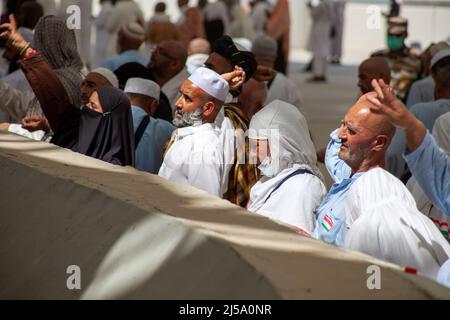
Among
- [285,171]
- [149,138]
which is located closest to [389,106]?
[285,171]

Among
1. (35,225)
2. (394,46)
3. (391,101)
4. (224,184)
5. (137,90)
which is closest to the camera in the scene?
(391,101)

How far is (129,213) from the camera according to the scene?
5.14m

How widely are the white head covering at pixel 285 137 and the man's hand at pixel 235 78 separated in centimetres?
109

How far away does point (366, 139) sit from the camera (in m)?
5.60

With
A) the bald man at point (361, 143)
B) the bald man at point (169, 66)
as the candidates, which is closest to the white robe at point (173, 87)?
the bald man at point (169, 66)

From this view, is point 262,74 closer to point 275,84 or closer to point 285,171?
point 275,84

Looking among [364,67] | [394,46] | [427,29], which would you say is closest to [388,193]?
[364,67]

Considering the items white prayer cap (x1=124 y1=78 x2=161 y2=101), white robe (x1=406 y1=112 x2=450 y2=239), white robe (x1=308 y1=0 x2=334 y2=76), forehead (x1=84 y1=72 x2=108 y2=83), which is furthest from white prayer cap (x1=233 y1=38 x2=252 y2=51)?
white robe (x1=308 y1=0 x2=334 y2=76)

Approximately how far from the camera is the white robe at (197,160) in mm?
6949

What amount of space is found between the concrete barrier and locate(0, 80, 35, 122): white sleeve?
232 centimetres

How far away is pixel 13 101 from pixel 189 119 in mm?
2231

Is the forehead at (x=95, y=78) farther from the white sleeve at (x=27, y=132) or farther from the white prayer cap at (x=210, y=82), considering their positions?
the white prayer cap at (x=210, y=82)
